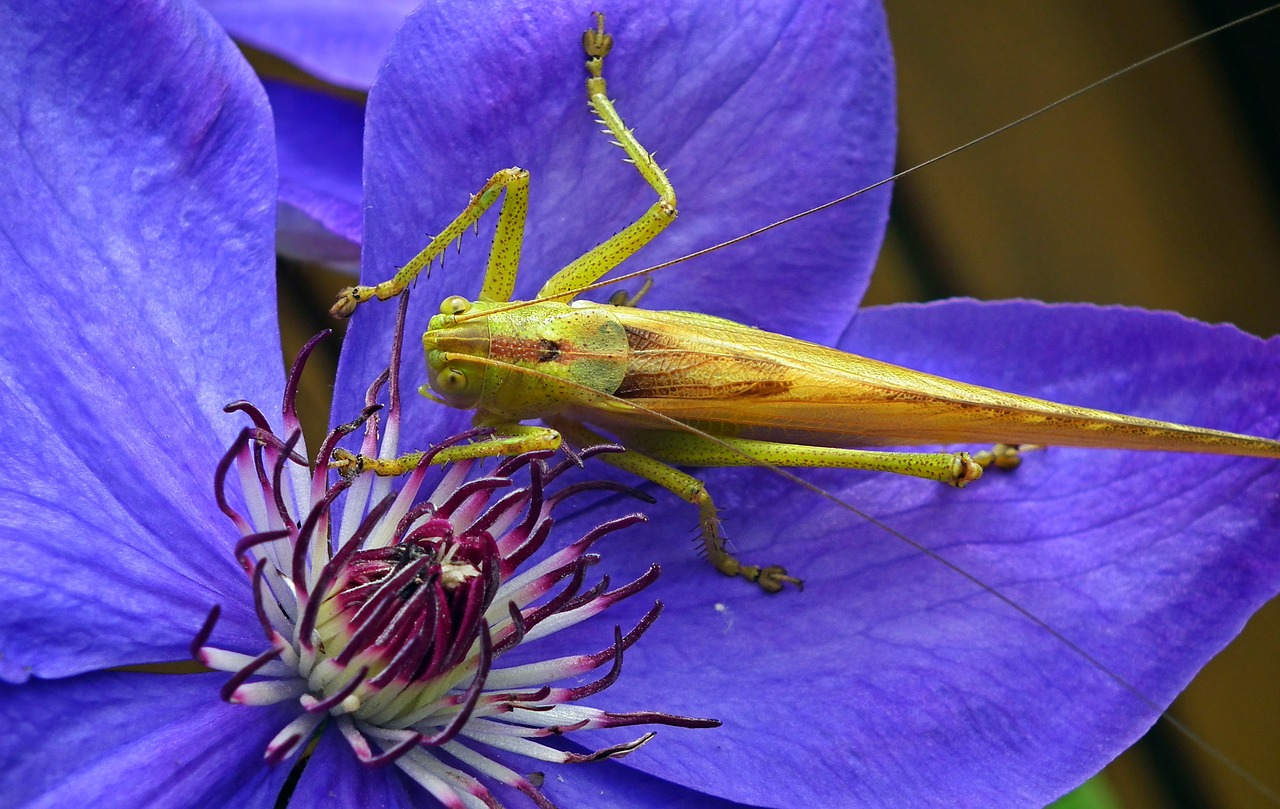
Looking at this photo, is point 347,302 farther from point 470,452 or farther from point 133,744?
point 133,744

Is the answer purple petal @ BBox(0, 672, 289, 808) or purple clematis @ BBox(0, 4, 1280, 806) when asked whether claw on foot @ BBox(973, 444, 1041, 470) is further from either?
purple petal @ BBox(0, 672, 289, 808)

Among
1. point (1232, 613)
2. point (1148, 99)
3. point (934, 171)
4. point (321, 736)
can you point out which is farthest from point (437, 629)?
point (1148, 99)

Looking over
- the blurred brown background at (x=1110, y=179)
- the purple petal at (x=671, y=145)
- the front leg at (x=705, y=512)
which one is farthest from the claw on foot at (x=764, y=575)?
the blurred brown background at (x=1110, y=179)

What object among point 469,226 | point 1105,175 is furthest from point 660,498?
point 1105,175

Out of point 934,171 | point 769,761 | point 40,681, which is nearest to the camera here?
point 40,681

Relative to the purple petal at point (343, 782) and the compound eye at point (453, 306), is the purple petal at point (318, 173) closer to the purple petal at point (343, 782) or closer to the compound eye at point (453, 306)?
the compound eye at point (453, 306)

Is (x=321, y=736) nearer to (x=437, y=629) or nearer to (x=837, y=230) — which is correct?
(x=437, y=629)
